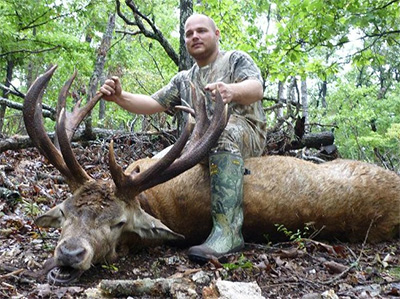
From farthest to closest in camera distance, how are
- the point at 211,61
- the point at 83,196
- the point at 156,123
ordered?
the point at 156,123 → the point at 211,61 → the point at 83,196

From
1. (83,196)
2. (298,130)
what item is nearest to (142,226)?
(83,196)

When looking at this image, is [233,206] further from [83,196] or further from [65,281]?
[65,281]

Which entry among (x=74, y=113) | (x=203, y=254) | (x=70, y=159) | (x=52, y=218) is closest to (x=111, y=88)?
(x=74, y=113)

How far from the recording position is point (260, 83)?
14.5 ft

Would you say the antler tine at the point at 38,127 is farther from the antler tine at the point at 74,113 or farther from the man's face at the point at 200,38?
the man's face at the point at 200,38

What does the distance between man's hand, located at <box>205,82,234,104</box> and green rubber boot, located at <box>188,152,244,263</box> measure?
0.50 metres

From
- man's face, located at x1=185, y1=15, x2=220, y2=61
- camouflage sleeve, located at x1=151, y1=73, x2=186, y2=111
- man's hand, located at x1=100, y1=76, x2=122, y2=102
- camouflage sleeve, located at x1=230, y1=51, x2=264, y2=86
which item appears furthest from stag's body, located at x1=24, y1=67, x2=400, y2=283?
camouflage sleeve, located at x1=151, y1=73, x2=186, y2=111

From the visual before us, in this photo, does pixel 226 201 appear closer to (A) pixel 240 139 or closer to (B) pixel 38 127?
(A) pixel 240 139

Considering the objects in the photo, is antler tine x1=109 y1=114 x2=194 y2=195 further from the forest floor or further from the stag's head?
the forest floor

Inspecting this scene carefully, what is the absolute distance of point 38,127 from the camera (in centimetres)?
373

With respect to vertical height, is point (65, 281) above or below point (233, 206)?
below

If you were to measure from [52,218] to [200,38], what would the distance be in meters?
2.41

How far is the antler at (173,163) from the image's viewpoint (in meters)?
3.68

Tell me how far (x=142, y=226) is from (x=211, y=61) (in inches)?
79.9
